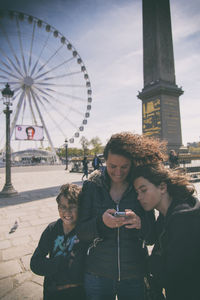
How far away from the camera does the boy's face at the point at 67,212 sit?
178 cm

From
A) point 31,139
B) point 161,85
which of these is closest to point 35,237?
point 161,85

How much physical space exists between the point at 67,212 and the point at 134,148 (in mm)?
881

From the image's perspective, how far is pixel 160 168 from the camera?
1506mm

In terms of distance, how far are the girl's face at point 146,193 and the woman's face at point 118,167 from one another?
0.12 m

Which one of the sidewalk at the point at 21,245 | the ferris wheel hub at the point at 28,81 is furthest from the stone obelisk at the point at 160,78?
the sidewalk at the point at 21,245

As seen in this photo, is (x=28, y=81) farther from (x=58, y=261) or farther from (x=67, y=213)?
(x=58, y=261)

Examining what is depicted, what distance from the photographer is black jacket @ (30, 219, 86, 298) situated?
1.50 meters

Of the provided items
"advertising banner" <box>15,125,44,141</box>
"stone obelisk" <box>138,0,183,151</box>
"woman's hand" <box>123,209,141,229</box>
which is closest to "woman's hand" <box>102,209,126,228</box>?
"woman's hand" <box>123,209,141,229</box>

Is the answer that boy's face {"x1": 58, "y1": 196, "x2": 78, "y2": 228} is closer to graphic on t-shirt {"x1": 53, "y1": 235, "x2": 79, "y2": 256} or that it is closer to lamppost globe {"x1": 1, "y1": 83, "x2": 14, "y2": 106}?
graphic on t-shirt {"x1": 53, "y1": 235, "x2": 79, "y2": 256}

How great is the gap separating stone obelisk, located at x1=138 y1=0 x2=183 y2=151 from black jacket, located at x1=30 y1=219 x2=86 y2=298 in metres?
20.4

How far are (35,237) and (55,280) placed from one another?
2545 mm

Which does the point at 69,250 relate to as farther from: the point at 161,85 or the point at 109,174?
the point at 161,85

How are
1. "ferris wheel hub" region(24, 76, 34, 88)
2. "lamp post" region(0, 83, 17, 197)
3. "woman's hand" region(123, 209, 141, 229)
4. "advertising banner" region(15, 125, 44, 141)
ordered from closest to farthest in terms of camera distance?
"woman's hand" region(123, 209, 141, 229)
"lamp post" region(0, 83, 17, 197)
"ferris wheel hub" region(24, 76, 34, 88)
"advertising banner" region(15, 125, 44, 141)

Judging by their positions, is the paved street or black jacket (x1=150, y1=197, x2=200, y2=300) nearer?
black jacket (x1=150, y1=197, x2=200, y2=300)
